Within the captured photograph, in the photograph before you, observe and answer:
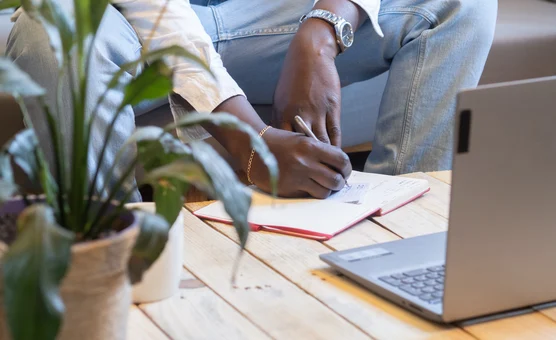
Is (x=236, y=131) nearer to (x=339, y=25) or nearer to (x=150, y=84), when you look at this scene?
(x=339, y=25)

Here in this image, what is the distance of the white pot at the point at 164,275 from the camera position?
88 centimetres

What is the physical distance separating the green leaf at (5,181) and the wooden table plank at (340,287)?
39cm

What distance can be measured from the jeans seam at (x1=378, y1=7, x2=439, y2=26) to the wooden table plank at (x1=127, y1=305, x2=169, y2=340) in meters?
1.00

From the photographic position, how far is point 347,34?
61.4 inches

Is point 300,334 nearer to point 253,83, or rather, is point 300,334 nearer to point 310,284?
point 310,284

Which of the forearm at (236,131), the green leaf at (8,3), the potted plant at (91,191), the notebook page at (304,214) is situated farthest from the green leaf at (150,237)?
the forearm at (236,131)

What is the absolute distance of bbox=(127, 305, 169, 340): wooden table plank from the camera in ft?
2.68

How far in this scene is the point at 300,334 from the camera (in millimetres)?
823

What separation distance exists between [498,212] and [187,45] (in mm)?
747

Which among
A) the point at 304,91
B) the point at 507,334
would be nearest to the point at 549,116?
the point at 507,334

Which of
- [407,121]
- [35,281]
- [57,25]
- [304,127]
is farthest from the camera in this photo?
[407,121]

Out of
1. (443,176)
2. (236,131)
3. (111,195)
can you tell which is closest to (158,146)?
(111,195)

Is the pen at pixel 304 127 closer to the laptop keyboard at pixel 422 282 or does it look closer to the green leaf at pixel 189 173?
the laptop keyboard at pixel 422 282

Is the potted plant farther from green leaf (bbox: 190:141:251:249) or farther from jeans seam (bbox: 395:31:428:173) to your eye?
jeans seam (bbox: 395:31:428:173)
